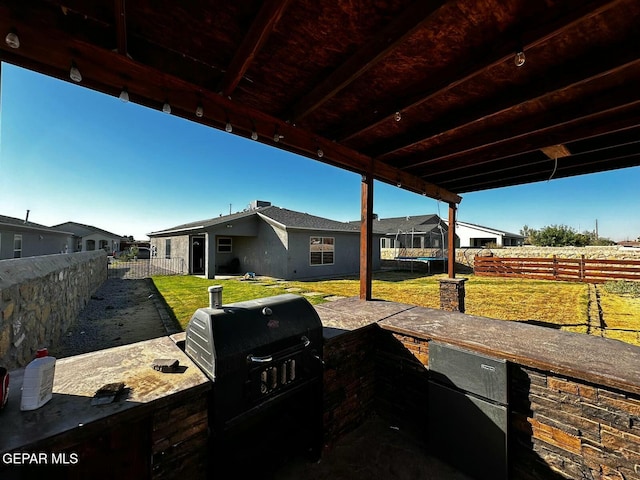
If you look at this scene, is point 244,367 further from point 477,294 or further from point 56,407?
point 477,294

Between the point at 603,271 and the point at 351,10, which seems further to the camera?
the point at 603,271

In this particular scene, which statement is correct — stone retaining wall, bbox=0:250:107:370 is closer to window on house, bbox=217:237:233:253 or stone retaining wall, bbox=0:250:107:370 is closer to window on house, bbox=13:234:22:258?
window on house, bbox=217:237:233:253

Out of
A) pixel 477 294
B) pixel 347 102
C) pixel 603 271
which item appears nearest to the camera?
pixel 347 102

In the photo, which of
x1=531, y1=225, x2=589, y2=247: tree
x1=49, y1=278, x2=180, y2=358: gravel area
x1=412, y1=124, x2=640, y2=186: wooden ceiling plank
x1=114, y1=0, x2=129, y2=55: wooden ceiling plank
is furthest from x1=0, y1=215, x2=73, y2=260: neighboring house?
x1=531, y1=225, x2=589, y2=247: tree

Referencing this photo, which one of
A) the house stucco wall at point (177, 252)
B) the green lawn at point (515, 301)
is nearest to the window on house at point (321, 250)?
the green lawn at point (515, 301)

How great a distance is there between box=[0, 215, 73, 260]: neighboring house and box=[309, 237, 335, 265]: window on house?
13.8 metres

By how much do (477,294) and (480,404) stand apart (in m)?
8.60

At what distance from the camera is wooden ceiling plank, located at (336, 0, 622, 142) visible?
162 centimetres

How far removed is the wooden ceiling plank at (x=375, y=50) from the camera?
165cm

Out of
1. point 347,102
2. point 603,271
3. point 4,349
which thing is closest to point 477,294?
point 603,271

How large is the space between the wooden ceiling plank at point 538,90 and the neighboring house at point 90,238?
40415 millimetres

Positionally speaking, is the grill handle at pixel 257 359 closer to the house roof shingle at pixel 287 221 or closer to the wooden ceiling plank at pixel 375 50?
the wooden ceiling plank at pixel 375 50

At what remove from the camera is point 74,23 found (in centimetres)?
178
